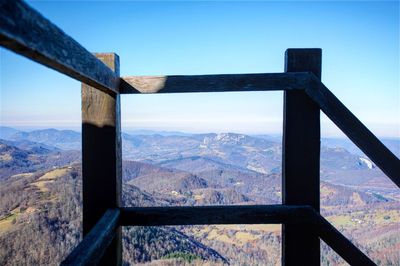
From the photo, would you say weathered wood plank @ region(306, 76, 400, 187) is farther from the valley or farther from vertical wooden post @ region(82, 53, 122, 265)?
the valley

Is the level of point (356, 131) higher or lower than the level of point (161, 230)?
higher

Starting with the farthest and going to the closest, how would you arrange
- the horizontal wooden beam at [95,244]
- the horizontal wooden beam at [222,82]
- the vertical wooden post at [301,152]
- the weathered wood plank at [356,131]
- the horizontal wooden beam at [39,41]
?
the vertical wooden post at [301,152] < the horizontal wooden beam at [222,82] < the weathered wood plank at [356,131] < the horizontal wooden beam at [95,244] < the horizontal wooden beam at [39,41]

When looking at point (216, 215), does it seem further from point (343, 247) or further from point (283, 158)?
point (343, 247)

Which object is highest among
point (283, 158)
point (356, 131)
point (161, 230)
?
point (356, 131)

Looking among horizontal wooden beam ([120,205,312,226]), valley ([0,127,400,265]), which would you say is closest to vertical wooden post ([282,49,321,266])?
→ horizontal wooden beam ([120,205,312,226])

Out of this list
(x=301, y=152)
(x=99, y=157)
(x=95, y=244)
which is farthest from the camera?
(x=301, y=152)

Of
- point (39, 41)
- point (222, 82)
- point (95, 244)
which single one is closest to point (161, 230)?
point (222, 82)

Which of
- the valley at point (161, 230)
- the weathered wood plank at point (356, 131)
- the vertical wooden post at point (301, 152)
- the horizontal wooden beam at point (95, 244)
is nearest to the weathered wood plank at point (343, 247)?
the vertical wooden post at point (301, 152)

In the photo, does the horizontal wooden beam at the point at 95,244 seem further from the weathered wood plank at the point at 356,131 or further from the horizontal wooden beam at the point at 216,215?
the weathered wood plank at the point at 356,131
